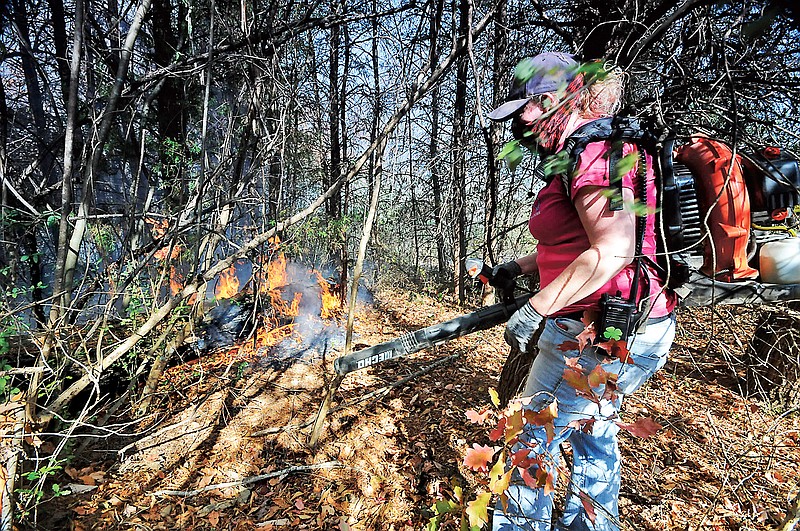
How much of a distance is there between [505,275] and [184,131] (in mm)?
2981

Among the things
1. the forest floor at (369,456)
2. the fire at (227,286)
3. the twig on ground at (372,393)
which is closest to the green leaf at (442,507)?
the forest floor at (369,456)

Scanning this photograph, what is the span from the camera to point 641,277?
1.60 metres

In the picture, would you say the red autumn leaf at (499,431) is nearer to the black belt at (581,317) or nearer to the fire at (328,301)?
the black belt at (581,317)

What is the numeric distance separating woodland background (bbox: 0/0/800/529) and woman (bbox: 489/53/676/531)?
0.27 m

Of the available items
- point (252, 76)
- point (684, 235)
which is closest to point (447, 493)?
point (684, 235)

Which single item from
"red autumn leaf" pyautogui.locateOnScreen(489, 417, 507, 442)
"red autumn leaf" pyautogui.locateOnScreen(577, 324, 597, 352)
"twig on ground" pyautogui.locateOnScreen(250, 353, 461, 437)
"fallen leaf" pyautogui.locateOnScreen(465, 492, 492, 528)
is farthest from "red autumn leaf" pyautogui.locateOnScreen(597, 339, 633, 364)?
"twig on ground" pyautogui.locateOnScreen(250, 353, 461, 437)

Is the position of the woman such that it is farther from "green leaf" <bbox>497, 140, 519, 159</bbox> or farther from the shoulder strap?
"green leaf" <bbox>497, 140, 519, 159</bbox>

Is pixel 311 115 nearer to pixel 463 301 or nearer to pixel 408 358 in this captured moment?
pixel 408 358

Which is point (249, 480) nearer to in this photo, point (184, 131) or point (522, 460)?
point (522, 460)

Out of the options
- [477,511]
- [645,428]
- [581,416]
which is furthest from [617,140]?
[477,511]

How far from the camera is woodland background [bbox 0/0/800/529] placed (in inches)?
77.3

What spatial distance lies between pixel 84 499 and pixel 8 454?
1243mm

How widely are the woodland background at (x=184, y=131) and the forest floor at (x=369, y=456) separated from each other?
0.44 meters

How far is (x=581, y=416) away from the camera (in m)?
1.78
